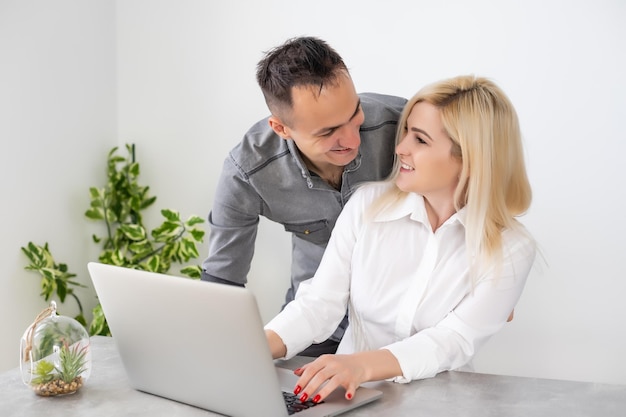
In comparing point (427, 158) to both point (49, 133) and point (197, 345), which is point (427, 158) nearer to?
point (197, 345)

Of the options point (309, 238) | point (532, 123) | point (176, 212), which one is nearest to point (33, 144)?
point (176, 212)

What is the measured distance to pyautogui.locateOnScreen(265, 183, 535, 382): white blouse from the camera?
1.76 metres

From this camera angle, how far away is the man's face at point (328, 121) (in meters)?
1.91

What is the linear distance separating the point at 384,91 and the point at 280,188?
1.00 meters

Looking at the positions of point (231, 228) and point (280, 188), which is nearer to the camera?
point (280, 188)

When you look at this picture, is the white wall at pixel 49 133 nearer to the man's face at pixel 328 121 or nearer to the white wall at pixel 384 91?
the white wall at pixel 384 91

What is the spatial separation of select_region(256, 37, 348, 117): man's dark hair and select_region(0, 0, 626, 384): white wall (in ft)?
3.68

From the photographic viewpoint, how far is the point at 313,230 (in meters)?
2.40

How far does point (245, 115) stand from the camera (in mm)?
3373

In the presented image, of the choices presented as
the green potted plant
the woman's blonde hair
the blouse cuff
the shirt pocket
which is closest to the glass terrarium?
the blouse cuff

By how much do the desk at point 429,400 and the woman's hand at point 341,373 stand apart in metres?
0.04

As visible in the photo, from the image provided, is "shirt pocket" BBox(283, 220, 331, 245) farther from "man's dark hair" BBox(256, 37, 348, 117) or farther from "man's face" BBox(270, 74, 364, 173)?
"man's dark hair" BBox(256, 37, 348, 117)

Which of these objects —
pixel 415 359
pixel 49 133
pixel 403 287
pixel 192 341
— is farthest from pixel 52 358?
pixel 49 133

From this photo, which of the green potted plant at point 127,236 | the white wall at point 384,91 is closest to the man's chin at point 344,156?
the white wall at point 384,91
